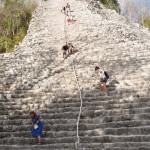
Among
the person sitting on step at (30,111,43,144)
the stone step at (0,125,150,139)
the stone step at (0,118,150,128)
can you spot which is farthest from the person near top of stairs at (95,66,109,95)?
the person sitting on step at (30,111,43,144)

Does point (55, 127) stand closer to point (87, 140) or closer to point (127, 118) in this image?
point (87, 140)

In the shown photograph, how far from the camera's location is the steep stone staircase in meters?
9.45

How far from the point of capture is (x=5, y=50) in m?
30.4

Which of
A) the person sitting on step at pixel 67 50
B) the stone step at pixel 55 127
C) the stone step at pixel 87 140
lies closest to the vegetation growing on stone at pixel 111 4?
the person sitting on step at pixel 67 50

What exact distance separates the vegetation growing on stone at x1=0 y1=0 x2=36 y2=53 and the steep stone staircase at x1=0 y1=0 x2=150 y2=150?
14.7 metres

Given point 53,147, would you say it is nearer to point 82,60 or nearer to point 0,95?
point 0,95

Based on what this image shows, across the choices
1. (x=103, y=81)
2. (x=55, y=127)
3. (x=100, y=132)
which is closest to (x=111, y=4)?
(x=103, y=81)

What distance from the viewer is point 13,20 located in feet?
111

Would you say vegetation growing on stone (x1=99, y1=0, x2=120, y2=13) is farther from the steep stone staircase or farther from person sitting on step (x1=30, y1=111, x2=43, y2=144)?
person sitting on step (x1=30, y1=111, x2=43, y2=144)

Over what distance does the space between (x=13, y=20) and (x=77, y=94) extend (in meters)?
23.8

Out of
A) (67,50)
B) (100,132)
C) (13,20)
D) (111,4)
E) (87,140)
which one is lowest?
(13,20)

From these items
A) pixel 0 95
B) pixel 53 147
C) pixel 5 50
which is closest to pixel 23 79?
pixel 0 95

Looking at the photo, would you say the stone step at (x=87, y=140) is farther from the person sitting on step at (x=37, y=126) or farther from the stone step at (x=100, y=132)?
the person sitting on step at (x=37, y=126)

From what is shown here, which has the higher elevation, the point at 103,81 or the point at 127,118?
the point at 103,81
